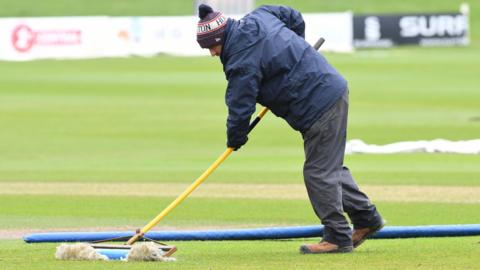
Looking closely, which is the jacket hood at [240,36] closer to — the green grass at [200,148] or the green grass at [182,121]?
the green grass at [200,148]

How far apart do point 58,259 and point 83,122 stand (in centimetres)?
1691

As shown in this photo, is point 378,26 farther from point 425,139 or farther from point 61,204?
point 61,204

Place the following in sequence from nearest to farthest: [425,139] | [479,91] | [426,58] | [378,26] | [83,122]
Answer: [425,139], [83,122], [479,91], [426,58], [378,26]

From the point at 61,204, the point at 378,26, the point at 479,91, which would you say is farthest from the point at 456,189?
the point at 378,26

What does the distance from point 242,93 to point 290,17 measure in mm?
1084

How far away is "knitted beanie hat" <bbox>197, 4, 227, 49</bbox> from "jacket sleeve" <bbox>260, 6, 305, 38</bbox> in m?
0.62

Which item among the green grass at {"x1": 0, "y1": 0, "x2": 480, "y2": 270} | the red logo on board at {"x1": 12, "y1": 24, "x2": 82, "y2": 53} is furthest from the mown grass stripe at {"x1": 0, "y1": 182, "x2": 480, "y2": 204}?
the red logo on board at {"x1": 12, "y1": 24, "x2": 82, "y2": 53}

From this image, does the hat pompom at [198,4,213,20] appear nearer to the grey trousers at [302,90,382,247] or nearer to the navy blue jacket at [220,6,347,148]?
the navy blue jacket at [220,6,347,148]

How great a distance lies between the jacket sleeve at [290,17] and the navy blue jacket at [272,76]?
222 mm

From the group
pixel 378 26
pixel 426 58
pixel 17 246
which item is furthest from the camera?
pixel 378 26

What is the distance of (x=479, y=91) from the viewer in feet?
111

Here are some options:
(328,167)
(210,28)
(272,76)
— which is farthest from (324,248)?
(210,28)

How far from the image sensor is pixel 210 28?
9.74 meters

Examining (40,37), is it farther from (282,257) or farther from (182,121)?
(282,257)
